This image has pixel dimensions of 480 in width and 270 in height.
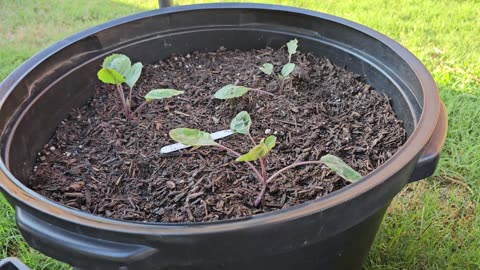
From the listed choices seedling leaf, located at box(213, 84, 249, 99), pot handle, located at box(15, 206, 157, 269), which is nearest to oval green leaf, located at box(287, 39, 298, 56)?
seedling leaf, located at box(213, 84, 249, 99)

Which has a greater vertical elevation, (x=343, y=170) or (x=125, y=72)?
(x=125, y=72)

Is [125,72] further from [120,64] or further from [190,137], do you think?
[190,137]

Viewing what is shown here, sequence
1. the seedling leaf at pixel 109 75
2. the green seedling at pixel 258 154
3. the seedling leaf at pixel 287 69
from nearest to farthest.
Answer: the green seedling at pixel 258 154
the seedling leaf at pixel 109 75
the seedling leaf at pixel 287 69

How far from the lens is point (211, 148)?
1061mm

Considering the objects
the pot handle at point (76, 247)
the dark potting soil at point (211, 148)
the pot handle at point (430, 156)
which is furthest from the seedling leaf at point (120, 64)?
the pot handle at point (430, 156)

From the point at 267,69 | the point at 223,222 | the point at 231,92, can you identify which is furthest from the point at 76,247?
the point at 267,69

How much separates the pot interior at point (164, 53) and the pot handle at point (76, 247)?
23 cm

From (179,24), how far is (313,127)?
51 centimetres

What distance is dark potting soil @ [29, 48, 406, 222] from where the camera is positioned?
36.5 inches

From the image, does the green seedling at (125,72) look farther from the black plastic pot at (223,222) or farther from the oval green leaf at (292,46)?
the oval green leaf at (292,46)

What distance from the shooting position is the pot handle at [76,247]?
2.18ft

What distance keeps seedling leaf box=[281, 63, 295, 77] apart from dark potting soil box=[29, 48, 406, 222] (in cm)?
3

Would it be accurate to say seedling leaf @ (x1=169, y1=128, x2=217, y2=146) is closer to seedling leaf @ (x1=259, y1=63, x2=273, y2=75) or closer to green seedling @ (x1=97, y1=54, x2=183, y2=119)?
green seedling @ (x1=97, y1=54, x2=183, y2=119)

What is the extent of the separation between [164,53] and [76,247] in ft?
2.62
